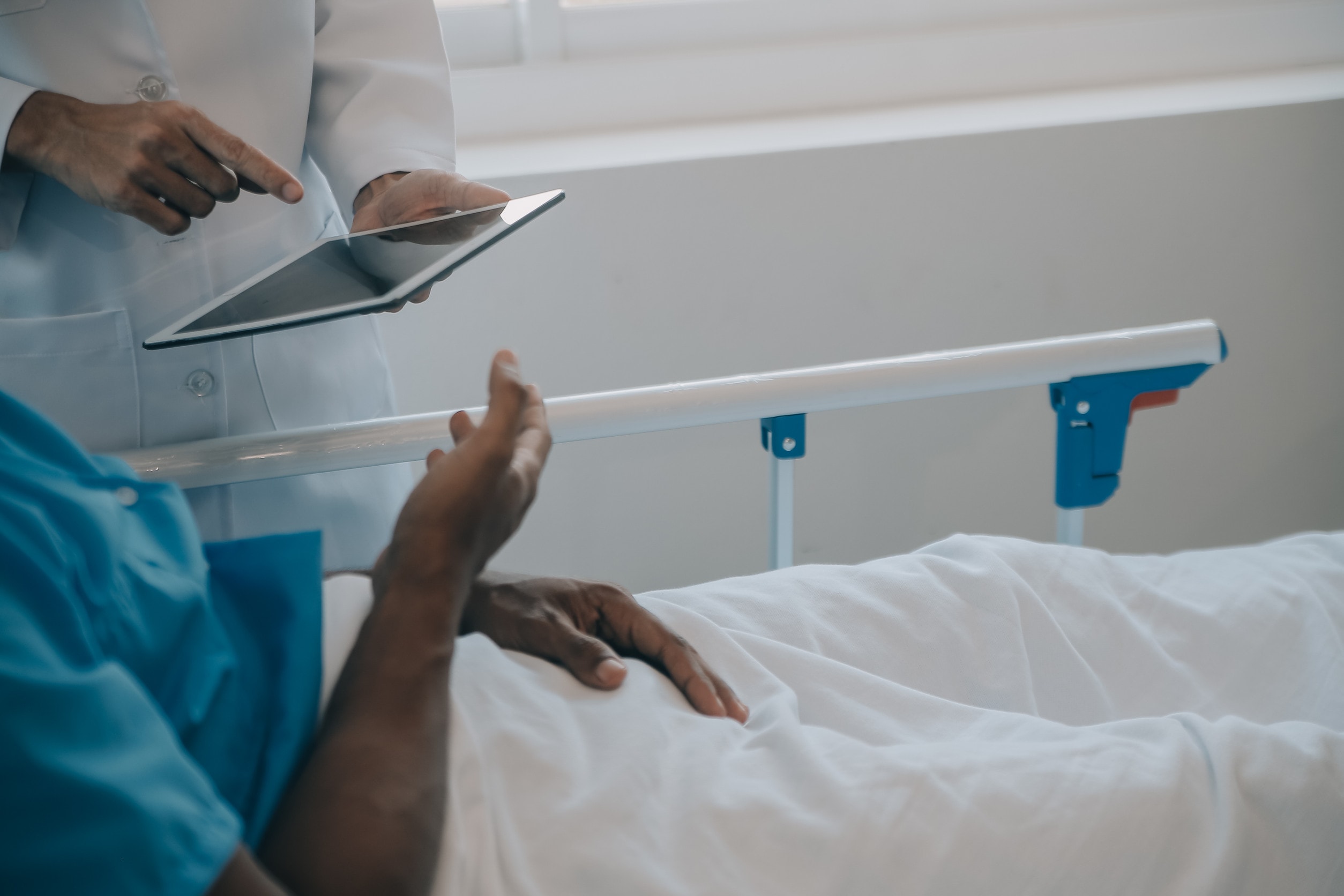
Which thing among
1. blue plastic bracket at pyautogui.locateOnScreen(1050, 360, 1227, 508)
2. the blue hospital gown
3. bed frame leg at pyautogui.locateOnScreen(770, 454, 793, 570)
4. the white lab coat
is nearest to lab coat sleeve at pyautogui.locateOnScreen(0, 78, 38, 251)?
the white lab coat

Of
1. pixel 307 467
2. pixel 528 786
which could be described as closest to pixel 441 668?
pixel 528 786

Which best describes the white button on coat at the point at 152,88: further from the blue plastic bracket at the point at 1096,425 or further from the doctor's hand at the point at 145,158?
the blue plastic bracket at the point at 1096,425

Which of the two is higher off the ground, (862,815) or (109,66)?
(109,66)

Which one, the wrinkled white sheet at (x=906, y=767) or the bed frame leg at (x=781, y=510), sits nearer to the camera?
the wrinkled white sheet at (x=906, y=767)

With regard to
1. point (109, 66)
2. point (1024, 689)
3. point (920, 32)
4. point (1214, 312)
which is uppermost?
point (920, 32)

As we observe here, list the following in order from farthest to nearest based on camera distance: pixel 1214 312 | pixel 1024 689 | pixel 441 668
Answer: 1. pixel 1214 312
2. pixel 1024 689
3. pixel 441 668

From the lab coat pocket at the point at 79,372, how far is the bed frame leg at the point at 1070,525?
0.88m

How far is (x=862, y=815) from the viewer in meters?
0.61

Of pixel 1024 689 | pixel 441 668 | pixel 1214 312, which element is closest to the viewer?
pixel 441 668

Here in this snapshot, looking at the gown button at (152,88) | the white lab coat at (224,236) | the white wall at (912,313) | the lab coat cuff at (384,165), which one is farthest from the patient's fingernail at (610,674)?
the white wall at (912,313)

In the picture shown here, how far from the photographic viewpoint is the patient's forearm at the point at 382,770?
1.68ft

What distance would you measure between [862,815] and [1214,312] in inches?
53.9

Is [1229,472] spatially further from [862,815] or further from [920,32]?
[862,815]

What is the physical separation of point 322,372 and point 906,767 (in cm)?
65
